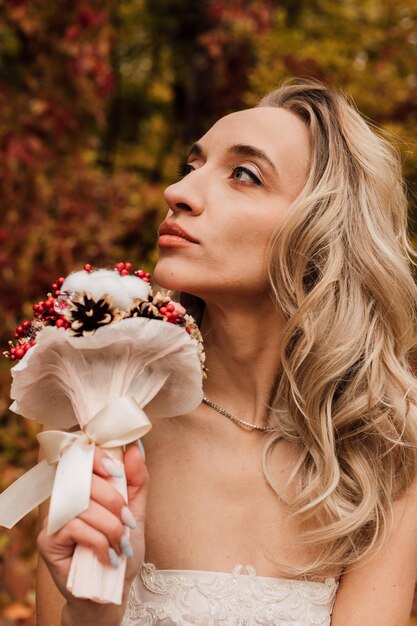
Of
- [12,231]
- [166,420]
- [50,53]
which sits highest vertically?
[50,53]

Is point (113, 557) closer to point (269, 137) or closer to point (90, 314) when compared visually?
point (90, 314)

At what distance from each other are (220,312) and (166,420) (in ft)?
1.26

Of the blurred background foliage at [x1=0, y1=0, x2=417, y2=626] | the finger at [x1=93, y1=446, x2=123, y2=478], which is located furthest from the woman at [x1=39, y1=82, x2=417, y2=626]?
the blurred background foliage at [x1=0, y1=0, x2=417, y2=626]

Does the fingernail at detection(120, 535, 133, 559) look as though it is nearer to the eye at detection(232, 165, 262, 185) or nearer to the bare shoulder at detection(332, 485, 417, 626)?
the bare shoulder at detection(332, 485, 417, 626)

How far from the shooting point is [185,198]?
2131 millimetres

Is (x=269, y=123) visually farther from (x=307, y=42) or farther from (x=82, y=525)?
(x=307, y=42)

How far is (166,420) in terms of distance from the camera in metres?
2.44

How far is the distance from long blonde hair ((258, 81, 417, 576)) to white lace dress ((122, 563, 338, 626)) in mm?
85

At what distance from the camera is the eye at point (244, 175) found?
2.21 m

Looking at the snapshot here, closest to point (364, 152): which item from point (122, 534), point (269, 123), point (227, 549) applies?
point (269, 123)

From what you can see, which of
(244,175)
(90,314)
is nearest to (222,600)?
(90,314)

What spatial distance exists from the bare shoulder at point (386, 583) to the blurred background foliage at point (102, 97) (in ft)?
7.08

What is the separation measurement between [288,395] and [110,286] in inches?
36.7

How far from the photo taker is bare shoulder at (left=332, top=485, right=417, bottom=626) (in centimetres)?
220
